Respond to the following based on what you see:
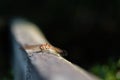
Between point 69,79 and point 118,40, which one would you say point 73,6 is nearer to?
point 118,40

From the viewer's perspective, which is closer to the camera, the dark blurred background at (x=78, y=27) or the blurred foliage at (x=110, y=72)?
the blurred foliage at (x=110, y=72)

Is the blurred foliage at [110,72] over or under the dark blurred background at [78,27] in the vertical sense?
under

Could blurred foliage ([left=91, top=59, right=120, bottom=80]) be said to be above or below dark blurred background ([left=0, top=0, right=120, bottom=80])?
below

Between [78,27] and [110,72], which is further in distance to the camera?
[78,27]

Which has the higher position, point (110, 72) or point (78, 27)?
point (78, 27)

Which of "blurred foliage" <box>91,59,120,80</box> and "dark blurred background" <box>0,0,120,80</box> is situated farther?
"dark blurred background" <box>0,0,120,80</box>

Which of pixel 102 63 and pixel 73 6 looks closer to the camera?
pixel 102 63

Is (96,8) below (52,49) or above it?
above

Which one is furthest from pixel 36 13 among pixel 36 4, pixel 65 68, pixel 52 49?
pixel 65 68
